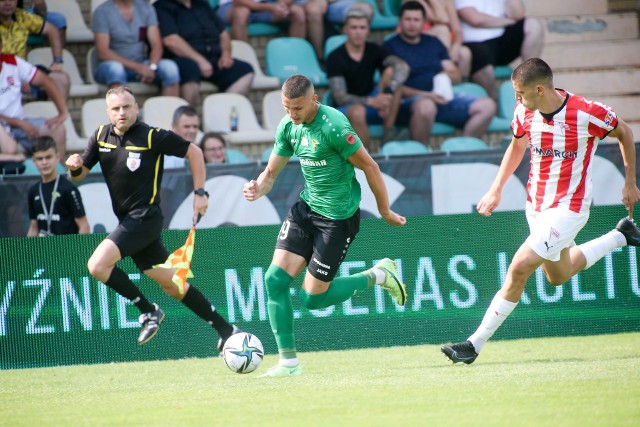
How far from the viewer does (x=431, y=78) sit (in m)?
14.8

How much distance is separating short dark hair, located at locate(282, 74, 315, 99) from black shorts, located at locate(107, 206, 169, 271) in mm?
1970

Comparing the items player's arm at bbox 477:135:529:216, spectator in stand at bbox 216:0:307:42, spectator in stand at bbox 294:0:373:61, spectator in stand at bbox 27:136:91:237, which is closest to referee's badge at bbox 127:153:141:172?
spectator in stand at bbox 27:136:91:237

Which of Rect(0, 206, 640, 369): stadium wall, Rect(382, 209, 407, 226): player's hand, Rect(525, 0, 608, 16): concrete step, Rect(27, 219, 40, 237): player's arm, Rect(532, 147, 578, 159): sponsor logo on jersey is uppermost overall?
Rect(532, 147, 578, 159): sponsor logo on jersey

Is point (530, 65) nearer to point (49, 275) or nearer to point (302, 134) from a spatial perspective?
point (302, 134)

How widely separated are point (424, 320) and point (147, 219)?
2.75 metres

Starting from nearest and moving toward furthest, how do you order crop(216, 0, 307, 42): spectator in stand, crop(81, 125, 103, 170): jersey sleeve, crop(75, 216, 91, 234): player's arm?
crop(81, 125, 103, 170): jersey sleeve → crop(75, 216, 91, 234): player's arm → crop(216, 0, 307, 42): spectator in stand

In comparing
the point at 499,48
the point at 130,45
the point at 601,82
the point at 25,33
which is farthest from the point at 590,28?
the point at 25,33

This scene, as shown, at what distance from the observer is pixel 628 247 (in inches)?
389

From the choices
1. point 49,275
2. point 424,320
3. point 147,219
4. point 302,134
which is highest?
point 302,134

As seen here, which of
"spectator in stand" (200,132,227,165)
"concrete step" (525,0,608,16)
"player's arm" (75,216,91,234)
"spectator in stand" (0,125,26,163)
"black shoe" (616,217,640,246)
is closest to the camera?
"black shoe" (616,217,640,246)

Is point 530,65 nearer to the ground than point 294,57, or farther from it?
farther from it

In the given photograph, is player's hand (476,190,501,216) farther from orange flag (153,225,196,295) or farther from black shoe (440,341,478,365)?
orange flag (153,225,196,295)

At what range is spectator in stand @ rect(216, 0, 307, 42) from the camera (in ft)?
50.0

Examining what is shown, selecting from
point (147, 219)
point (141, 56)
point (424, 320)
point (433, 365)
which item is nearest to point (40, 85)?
point (141, 56)
